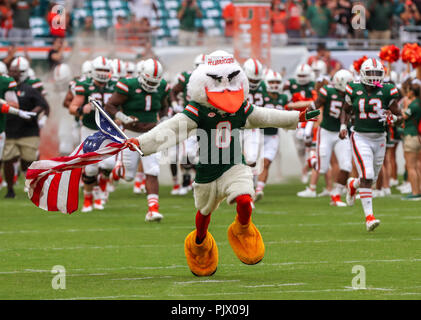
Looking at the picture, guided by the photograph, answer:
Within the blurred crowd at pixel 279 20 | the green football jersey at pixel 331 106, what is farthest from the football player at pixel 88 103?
the blurred crowd at pixel 279 20

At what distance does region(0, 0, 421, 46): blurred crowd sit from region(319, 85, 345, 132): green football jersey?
23.9 feet

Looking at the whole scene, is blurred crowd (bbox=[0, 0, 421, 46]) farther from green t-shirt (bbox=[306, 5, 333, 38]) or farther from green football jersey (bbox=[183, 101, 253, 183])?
green football jersey (bbox=[183, 101, 253, 183])

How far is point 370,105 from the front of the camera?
1116cm

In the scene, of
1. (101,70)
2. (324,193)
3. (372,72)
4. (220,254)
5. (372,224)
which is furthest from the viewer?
(324,193)

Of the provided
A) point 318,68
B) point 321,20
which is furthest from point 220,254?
point 321,20

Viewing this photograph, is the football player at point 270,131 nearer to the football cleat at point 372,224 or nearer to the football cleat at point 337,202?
the football cleat at point 337,202

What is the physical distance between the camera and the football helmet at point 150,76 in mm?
12188

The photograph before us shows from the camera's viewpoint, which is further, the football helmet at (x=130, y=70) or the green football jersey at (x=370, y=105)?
the football helmet at (x=130, y=70)

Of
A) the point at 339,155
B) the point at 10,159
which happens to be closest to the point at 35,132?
the point at 10,159

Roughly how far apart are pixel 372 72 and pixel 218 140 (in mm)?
3790

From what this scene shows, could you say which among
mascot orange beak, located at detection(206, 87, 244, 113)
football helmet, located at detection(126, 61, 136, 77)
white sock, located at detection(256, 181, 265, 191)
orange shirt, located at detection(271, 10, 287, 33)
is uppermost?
mascot orange beak, located at detection(206, 87, 244, 113)

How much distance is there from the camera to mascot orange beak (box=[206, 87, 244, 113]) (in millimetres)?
7664

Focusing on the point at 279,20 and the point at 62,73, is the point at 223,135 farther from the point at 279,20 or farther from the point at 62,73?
the point at 279,20

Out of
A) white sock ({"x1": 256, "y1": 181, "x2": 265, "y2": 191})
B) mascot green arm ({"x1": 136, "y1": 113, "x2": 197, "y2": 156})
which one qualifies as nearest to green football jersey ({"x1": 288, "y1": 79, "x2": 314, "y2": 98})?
white sock ({"x1": 256, "y1": 181, "x2": 265, "y2": 191})
